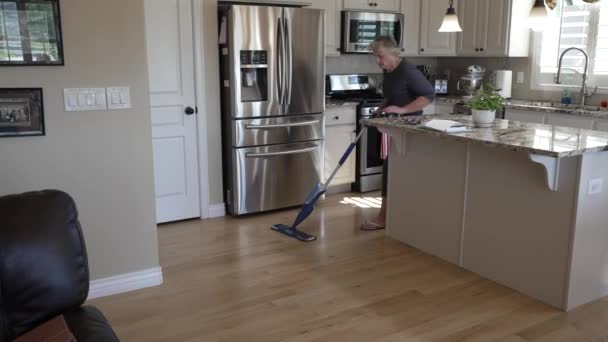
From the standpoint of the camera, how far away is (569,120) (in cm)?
460

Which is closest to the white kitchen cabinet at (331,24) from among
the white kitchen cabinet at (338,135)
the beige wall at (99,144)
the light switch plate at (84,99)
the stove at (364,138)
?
the stove at (364,138)

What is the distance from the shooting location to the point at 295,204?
485cm

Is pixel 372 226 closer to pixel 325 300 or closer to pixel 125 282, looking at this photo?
pixel 325 300

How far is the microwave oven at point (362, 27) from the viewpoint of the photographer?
17.2 ft

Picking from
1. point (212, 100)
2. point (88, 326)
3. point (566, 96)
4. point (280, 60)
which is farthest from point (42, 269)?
point (566, 96)

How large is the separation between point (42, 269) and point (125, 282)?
4.58 feet

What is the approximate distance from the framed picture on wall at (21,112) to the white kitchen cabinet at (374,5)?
10.7 feet

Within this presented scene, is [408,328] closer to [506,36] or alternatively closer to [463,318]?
[463,318]

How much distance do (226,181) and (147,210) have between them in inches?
63.1

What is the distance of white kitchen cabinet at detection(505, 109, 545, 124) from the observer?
483cm

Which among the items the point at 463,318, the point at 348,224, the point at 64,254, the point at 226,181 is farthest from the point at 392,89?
the point at 64,254

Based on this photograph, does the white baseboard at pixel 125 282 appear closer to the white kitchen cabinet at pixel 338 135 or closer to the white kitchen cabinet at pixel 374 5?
the white kitchen cabinet at pixel 338 135

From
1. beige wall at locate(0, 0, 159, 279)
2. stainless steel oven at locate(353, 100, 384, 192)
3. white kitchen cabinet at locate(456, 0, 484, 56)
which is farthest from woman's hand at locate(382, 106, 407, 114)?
white kitchen cabinet at locate(456, 0, 484, 56)

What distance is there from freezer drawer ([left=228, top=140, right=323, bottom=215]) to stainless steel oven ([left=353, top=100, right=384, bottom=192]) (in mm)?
554
